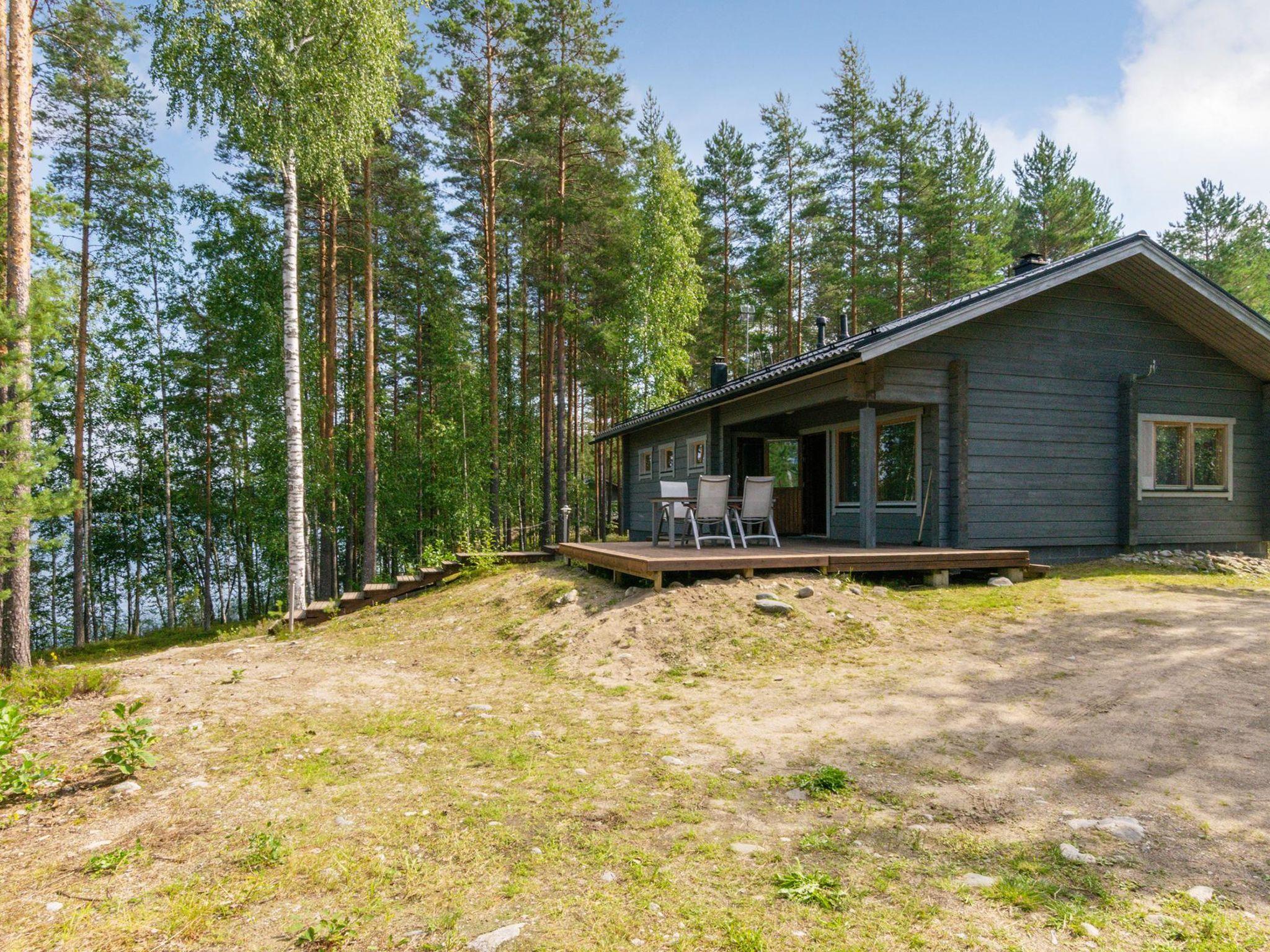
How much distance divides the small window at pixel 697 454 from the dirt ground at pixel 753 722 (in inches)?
276

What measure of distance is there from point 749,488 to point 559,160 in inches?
492

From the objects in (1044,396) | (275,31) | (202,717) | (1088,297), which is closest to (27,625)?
(202,717)

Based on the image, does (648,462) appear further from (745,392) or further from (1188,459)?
(1188,459)

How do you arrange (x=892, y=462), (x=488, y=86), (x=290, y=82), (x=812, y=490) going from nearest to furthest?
(x=290, y=82) < (x=892, y=462) < (x=812, y=490) < (x=488, y=86)

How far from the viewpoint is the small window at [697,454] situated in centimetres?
1460

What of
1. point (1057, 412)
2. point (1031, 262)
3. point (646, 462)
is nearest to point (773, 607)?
point (1057, 412)

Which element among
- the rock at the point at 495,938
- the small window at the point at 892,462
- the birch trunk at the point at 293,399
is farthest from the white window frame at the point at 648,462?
the rock at the point at 495,938

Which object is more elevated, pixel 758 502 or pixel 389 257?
pixel 389 257

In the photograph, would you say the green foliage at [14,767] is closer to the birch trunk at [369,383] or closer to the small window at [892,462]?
the small window at [892,462]

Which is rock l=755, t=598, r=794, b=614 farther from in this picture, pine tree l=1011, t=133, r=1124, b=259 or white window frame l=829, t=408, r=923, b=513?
pine tree l=1011, t=133, r=1124, b=259

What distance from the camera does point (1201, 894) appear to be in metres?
2.38

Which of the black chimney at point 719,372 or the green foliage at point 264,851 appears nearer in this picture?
the green foliage at point 264,851

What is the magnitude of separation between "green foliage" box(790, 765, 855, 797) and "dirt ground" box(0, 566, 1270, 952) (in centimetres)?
13

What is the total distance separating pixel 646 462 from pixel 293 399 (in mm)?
9649
